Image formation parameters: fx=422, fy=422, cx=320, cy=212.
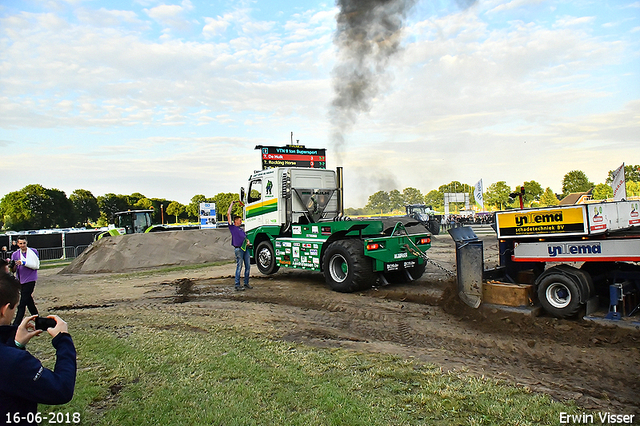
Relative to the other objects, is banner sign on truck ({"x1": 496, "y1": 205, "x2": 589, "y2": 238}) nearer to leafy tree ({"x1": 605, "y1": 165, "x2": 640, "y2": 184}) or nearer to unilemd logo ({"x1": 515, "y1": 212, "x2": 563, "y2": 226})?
unilemd logo ({"x1": 515, "y1": 212, "x2": 563, "y2": 226})

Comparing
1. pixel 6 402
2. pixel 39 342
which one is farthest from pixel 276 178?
pixel 6 402

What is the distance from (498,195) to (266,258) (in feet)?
219

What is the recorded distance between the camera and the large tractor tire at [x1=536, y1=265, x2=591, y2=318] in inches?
244

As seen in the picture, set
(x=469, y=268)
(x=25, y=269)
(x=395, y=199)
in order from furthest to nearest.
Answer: (x=395, y=199), (x=25, y=269), (x=469, y=268)

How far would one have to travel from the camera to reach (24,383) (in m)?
2.06

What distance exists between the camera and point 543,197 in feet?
238

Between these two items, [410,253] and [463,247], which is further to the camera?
[410,253]

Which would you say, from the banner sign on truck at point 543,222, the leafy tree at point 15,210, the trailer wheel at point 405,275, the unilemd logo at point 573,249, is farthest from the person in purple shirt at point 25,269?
the leafy tree at point 15,210

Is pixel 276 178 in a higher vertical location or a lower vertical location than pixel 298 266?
higher

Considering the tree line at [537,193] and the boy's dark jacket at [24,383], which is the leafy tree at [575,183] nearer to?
the tree line at [537,193]

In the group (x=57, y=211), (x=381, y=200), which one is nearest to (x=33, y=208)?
(x=57, y=211)

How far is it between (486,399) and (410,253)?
626 cm

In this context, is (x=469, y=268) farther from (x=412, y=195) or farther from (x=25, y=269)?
(x=412, y=195)

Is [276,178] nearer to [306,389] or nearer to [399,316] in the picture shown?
[399,316]
